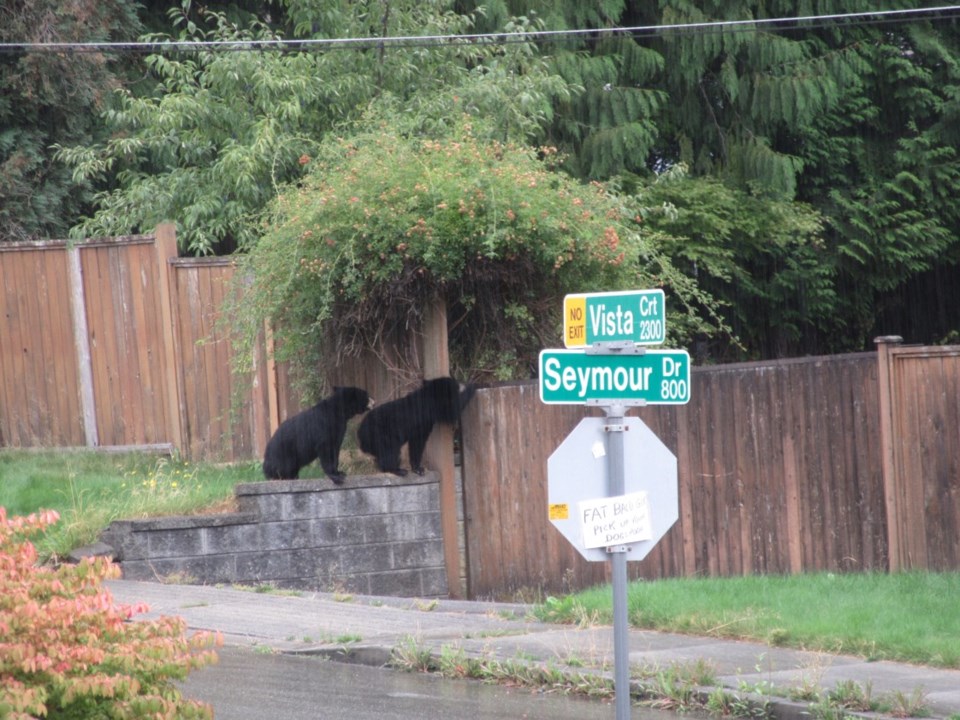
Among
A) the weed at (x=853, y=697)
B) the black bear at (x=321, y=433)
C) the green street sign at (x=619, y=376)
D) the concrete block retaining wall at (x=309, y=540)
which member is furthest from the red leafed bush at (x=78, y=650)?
the black bear at (x=321, y=433)

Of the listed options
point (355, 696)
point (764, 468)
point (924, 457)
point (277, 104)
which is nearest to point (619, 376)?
point (355, 696)

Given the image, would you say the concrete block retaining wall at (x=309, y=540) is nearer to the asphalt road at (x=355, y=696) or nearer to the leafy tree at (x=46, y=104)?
the asphalt road at (x=355, y=696)

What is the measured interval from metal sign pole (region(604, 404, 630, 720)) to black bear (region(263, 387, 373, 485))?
557 centimetres

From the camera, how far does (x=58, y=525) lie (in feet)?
36.6

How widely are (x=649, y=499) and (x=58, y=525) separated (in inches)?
274

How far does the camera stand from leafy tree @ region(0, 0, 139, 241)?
17266 mm

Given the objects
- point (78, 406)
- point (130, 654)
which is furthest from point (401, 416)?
point (130, 654)

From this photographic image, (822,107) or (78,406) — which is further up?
(822,107)

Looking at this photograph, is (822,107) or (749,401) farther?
(822,107)

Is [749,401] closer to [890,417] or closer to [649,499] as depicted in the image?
[890,417]

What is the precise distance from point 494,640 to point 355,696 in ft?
4.78

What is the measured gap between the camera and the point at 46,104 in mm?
17703

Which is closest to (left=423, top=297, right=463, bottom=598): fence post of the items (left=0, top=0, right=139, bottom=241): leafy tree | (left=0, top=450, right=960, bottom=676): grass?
(left=0, top=450, right=960, bottom=676): grass

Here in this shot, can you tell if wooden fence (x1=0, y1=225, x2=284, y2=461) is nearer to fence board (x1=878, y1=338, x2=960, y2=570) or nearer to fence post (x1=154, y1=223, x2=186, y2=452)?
fence post (x1=154, y1=223, x2=186, y2=452)
